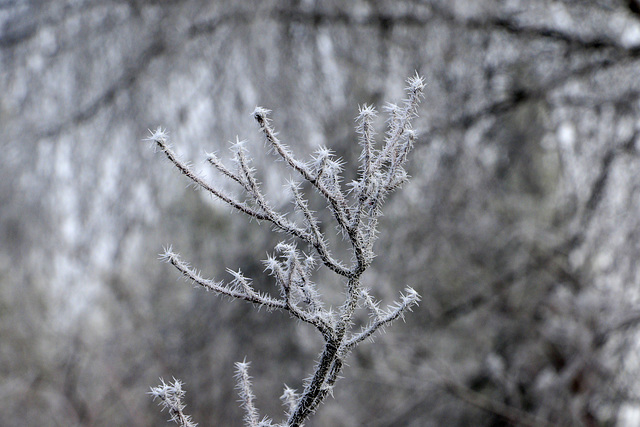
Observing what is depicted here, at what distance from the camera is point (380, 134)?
10.9ft

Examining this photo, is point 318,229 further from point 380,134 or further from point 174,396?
point 380,134

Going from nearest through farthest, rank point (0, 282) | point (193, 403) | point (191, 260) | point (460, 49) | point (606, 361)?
point (606, 361)
point (460, 49)
point (191, 260)
point (193, 403)
point (0, 282)

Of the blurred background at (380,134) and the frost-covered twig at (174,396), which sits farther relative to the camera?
the blurred background at (380,134)

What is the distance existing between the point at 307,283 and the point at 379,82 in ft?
9.11

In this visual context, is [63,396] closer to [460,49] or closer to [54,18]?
[54,18]

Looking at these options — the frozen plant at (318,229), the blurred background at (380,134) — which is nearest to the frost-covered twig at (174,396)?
the frozen plant at (318,229)

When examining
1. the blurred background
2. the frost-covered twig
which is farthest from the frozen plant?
the blurred background

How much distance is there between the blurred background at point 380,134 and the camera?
10.9 feet

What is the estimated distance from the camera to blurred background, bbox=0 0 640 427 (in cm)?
332

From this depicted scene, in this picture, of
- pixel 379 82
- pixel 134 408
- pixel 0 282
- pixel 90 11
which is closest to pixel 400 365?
pixel 379 82

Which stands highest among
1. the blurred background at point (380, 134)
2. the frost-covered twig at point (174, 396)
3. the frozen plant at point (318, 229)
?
the blurred background at point (380, 134)

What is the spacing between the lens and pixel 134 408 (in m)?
4.79

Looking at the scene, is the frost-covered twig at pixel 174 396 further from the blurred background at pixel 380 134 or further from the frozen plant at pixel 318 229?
the blurred background at pixel 380 134

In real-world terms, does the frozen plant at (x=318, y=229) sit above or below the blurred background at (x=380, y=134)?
below
